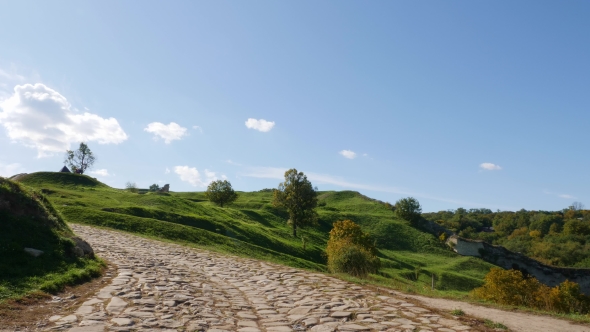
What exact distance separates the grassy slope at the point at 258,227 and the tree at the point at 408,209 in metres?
2.12

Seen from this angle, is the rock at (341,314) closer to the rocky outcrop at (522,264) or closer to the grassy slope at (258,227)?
the grassy slope at (258,227)

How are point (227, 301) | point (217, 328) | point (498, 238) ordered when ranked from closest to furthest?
point (217, 328), point (227, 301), point (498, 238)

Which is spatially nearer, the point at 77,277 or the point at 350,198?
the point at 77,277

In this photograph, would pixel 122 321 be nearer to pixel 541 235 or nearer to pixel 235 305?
pixel 235 305

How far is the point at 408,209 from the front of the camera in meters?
72.2

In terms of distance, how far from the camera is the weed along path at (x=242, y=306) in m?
6.33

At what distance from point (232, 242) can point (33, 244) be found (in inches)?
713

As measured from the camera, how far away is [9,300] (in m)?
6.67

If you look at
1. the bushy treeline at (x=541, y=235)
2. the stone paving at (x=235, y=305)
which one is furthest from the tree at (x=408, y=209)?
the stone paving at (x=235, y=305)

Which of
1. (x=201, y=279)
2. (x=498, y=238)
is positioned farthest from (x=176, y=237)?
(x=498, y=238)

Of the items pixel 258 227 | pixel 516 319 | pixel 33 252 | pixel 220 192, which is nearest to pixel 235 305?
pixel 33 252

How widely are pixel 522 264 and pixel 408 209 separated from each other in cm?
2018

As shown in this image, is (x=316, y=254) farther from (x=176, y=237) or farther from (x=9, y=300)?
(x=9, y=300)

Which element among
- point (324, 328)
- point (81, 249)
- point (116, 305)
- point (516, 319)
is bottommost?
point (116, 305)
